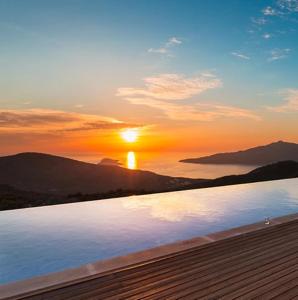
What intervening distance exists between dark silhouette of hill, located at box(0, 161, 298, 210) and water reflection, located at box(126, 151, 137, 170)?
2978 mm

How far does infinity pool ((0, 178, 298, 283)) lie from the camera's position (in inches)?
203

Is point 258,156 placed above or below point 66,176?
above

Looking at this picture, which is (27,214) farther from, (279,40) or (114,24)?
(279,40)

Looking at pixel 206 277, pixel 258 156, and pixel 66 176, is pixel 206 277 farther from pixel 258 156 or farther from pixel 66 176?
pixel 258 156

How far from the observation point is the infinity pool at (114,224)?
16.9 ft

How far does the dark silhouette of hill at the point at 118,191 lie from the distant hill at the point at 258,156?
251 inches

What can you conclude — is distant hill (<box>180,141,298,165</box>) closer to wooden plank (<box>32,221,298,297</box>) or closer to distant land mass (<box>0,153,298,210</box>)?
distant land mass (<box>0,153,298,210</box>)

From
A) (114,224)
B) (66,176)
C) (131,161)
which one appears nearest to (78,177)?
(66,176)

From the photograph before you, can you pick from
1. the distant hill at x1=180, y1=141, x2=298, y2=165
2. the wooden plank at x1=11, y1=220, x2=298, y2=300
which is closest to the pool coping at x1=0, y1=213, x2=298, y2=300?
the wooden plank at x1=11, y1=220, x2=298, y2=300

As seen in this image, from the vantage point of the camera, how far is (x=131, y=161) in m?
17.8

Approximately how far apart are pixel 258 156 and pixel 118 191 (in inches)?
891

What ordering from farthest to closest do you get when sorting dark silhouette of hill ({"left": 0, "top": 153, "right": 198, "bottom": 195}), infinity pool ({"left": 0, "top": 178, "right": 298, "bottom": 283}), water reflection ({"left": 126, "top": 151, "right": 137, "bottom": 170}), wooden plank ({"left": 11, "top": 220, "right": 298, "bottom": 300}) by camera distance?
water reflection ({"left": 126, "top": 151, "right": 137, "bottom": 170}) → dark silhouette of hill ({"left": 0, "top": 153, "right": 198, "bottom": 195}) → infinity pool ({"left": 0, "top": 178, "right": 298, "bottom": 283}) → wooden plank ({"left": 11, "top": 220, "right": 298, "bottom": 300})

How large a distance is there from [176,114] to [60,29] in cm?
689

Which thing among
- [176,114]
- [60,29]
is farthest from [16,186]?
[60,29]
